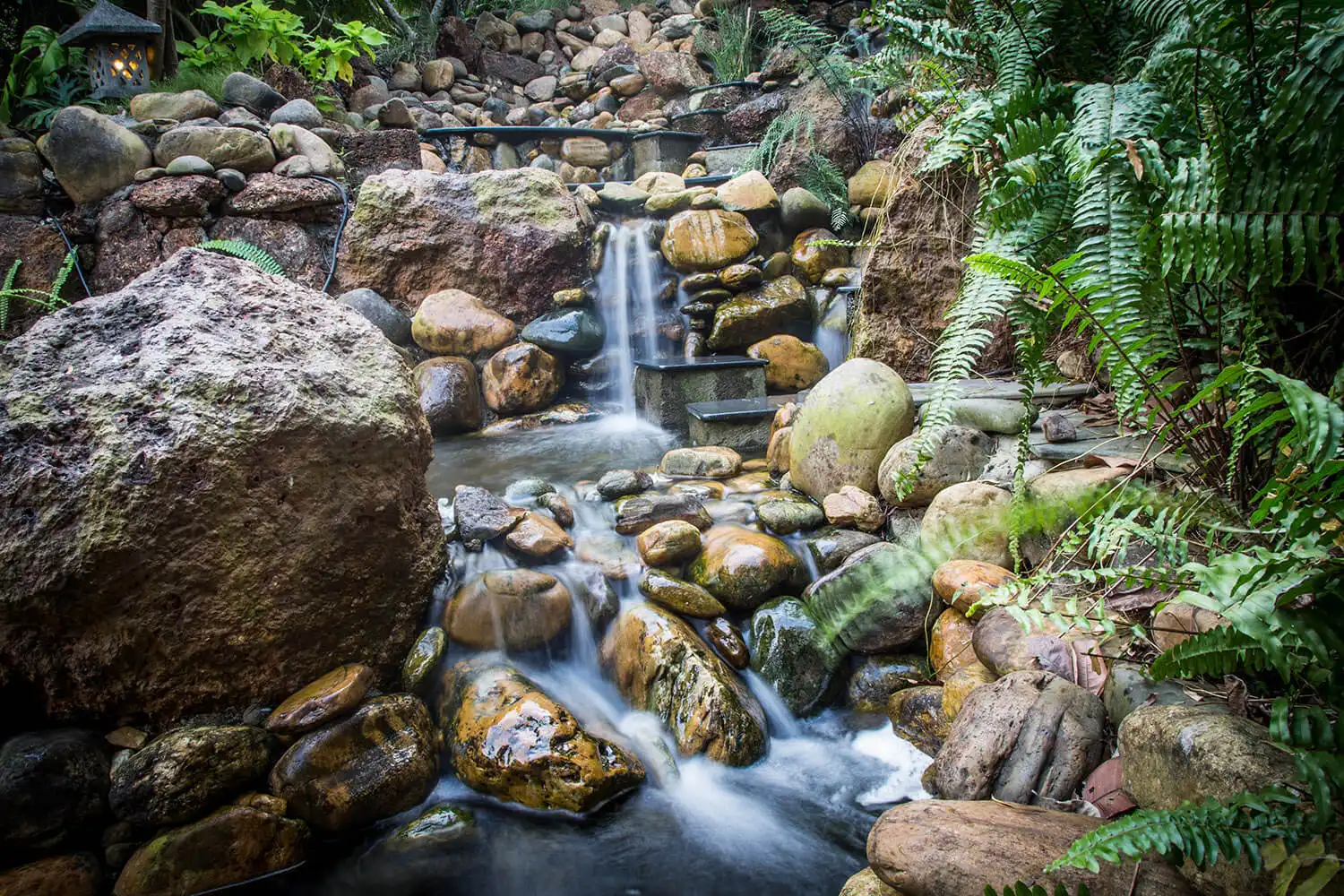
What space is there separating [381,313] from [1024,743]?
227 inches

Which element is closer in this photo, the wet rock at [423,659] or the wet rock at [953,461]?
the wet rock at [423,659]

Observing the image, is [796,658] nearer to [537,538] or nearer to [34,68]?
[537,538]

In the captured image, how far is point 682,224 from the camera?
6469 millimetres

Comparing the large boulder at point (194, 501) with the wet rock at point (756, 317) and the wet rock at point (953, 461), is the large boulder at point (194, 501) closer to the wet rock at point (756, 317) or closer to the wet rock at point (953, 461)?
the wet rock at point (953, 461)

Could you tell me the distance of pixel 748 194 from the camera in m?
6.60

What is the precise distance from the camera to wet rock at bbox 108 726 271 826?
206 cm

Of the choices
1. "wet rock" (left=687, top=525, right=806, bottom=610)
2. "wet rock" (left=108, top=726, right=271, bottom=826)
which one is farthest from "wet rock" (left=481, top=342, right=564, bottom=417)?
"wet rock" (left=108, top=726, right=271, bottom=826)

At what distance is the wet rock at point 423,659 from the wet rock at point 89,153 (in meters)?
5.60

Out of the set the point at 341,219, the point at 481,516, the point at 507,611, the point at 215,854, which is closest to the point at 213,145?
the point at 341,219

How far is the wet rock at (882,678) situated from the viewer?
264 centimetres

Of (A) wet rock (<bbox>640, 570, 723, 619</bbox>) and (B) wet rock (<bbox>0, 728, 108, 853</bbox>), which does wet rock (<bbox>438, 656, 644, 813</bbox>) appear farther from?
(B) wet rock (<bbox>0, 728, 108, 853</bbox>)

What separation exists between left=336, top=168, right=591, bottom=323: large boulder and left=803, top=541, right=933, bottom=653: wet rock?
4677 millimetres

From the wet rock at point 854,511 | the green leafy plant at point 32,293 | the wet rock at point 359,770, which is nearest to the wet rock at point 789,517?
the wet rock at point 854,511

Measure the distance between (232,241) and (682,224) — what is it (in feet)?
12.4
